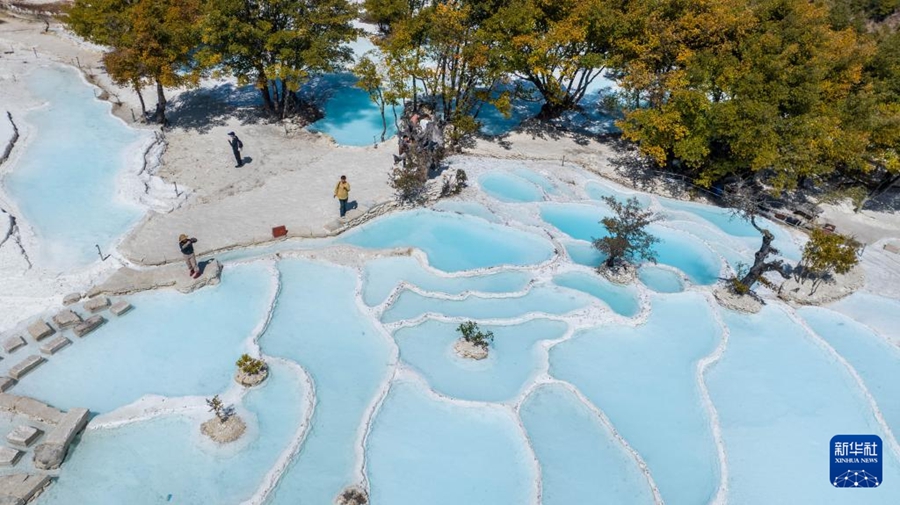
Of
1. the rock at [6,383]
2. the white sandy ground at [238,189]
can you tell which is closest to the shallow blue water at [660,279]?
the white sandy ground at [238,189]

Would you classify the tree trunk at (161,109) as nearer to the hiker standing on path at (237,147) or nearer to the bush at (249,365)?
the hiker standing on path at (237,147)

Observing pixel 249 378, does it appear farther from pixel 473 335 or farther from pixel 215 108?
pixel 215 108

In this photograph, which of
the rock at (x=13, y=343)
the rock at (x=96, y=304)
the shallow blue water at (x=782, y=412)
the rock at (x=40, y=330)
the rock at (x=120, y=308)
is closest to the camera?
the shallow blue water at (x=782, y=412)

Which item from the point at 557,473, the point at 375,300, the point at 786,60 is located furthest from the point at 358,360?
the point at 786,60

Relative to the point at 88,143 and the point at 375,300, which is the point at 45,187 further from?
the point at 375,300

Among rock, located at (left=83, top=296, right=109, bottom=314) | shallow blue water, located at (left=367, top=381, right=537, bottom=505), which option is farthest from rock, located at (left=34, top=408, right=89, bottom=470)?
shallow blue water, located at (left=367, top=381, right=537, bottom=505)

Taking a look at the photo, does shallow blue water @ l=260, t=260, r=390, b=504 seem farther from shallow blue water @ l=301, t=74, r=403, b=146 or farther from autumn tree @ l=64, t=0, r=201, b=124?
autumn tree @ l=64, t=0, r=201, b=124

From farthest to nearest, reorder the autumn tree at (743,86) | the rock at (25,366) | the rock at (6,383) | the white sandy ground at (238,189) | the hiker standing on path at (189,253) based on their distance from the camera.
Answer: the autumn tree at (743,86) → the white sandy ground at (238,189) → the hiker standing on path at (189,253) → the rock at (25,366) → the rock at (6,383)
